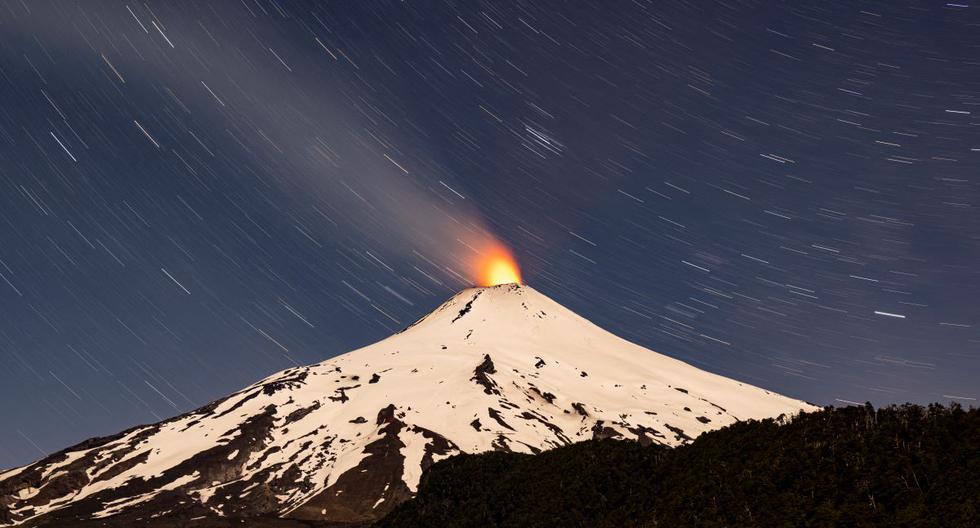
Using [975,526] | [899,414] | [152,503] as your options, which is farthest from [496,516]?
[152,503]

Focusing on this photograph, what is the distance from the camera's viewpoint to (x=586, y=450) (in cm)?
5809

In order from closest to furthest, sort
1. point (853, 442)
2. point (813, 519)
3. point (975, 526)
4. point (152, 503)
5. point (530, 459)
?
1. point (975, 526)
2. point (813, 519)
3. point (853, 442)
4. point (530, 459)
5. point (152, 503)

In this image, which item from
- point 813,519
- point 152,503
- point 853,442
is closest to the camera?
point 813,519

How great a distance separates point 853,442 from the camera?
38938 mm

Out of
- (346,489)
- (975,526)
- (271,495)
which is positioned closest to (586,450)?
(975,526)

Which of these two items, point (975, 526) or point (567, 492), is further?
point (567, 492)

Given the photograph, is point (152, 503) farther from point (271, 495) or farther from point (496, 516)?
point (496, 516)

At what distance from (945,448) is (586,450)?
28.3 metres

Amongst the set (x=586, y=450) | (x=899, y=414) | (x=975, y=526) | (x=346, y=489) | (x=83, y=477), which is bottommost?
(x=975, y=526)

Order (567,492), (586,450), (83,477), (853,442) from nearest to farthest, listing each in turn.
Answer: (853,442), (567,492), (586,450), (83,477)

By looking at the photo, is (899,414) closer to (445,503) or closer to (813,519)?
(813,519)

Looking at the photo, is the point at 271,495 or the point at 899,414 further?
the point at 271,495

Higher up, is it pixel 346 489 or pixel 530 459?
pixel 346 489

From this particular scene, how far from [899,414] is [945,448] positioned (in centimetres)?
508
